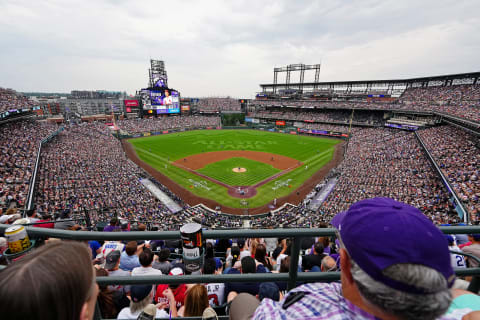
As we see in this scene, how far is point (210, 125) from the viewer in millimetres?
74062

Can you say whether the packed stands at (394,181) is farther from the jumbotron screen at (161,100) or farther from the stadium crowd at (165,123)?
the jumbotron screen at (161,100)

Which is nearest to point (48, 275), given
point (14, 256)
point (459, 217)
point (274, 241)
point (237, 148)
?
point (14, 256)

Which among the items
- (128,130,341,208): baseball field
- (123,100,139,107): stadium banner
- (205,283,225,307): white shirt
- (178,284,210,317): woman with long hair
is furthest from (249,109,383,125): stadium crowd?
(178,284,210,317): woman with long hair

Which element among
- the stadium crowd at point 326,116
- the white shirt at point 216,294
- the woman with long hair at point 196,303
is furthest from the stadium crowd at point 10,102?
the stadium crowd at point 326,116

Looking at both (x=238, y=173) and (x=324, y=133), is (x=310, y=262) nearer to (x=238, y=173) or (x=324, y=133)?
(x=238, y=173)

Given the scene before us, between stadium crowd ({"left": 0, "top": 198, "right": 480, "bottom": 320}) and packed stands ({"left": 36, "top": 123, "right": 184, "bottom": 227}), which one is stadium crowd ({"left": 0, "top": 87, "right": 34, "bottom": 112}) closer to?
packed stands ({"left": 36, "top": 123, "right": 184, "bottom": 227})

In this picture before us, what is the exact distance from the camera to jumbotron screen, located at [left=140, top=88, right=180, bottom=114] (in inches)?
2504

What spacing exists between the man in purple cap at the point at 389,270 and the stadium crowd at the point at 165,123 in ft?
209

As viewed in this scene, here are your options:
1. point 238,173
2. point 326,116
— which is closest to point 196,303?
point 238,173

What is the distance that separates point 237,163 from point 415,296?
35.9m

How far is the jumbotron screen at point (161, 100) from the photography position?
209 ft

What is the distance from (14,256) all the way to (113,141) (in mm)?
46031

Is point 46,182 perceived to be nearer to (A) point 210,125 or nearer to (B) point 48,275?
(B) point 48,275

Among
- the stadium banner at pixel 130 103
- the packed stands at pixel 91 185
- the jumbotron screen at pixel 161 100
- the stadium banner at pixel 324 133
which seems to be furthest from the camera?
the stadium banner at pixel 130 103
